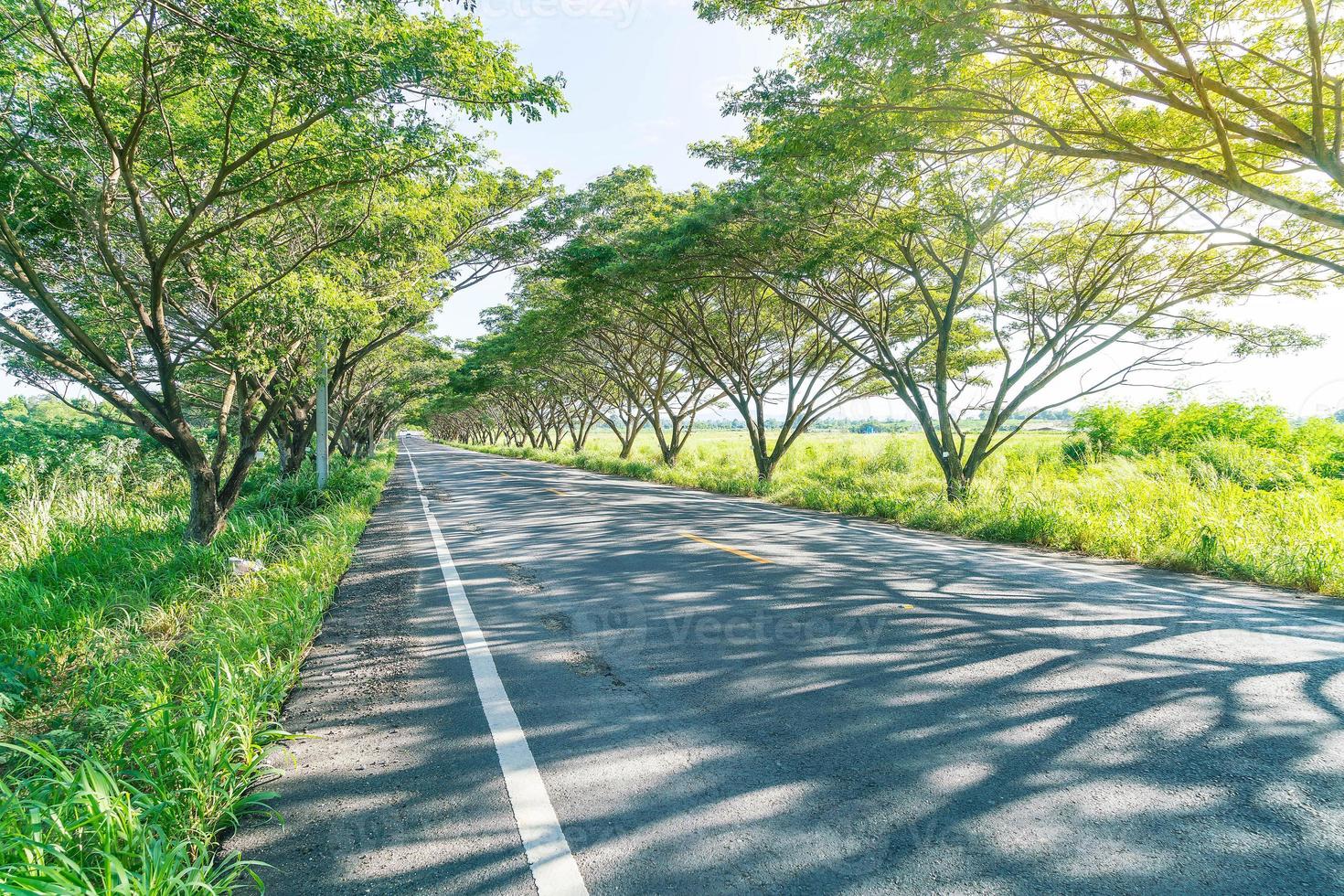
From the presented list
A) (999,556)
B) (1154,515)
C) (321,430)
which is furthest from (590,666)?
(321,430)

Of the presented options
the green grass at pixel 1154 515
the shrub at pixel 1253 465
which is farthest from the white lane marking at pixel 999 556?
the shrub at pixel 1253 465

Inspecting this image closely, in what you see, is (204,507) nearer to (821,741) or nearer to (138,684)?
(138,684)

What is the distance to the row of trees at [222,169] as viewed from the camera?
5.64 meters

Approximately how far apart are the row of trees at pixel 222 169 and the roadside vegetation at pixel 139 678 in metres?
1.73

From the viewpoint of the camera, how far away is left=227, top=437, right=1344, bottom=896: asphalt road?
7.50 feet

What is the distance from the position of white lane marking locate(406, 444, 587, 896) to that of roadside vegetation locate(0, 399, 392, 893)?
39.9 inches

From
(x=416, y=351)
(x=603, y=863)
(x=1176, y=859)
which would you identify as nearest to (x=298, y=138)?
(x=603, y=863)

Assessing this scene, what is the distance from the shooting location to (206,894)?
7.02ft

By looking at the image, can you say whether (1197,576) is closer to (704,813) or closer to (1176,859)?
(1176,859)

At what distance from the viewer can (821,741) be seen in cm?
314

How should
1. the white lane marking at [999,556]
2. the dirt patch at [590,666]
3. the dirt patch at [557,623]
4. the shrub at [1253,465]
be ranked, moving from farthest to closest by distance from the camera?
the shrub at [1253,465], the white lane marking at [999,556], the dirt patch at [557,623], the dirt patch at [590,666]

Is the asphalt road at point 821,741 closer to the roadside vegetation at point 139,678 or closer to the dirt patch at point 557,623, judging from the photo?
the dirt patch at point 557,623

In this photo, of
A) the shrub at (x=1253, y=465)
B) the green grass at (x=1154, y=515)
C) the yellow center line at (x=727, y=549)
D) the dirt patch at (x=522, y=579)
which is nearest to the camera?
the dirt patch at (x=522, y=579)

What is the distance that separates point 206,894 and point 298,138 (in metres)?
7.80
